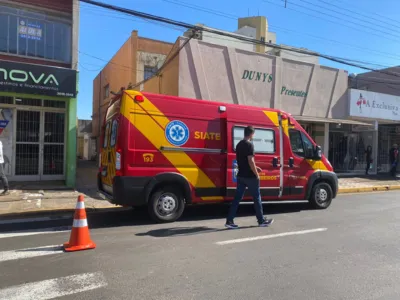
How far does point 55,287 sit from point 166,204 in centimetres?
336

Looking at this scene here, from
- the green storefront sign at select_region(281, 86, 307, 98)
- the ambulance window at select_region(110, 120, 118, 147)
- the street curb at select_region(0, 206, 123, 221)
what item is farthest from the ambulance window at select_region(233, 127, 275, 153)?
the green storefront sign at select_region(281, 86, 307, 98)

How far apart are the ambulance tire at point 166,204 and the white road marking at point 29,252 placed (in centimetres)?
202

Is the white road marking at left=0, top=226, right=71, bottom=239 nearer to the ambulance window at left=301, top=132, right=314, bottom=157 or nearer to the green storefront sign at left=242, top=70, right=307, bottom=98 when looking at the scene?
the ambulance window at left=301, top=132, right=314, bottom=157

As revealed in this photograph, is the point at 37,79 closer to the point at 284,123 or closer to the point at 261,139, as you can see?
the point at 261,139

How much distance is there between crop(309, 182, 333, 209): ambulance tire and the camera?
29.4 feet

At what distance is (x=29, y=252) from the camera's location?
5.18 m

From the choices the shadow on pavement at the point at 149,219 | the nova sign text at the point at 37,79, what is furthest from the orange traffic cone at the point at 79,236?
the nova sign text at the point at 37,79

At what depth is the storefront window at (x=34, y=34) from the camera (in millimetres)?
11359

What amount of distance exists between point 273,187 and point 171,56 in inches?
317

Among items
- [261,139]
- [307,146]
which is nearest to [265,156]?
[261,139]

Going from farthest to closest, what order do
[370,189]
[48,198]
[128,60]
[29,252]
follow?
[128,60] → [370,189] → [48,198] → [29,252]

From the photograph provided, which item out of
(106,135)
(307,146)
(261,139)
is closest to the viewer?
(106,135)

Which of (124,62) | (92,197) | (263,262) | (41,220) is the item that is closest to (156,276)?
(263,262)

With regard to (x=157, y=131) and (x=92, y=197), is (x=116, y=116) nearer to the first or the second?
(x=157, y=131)
